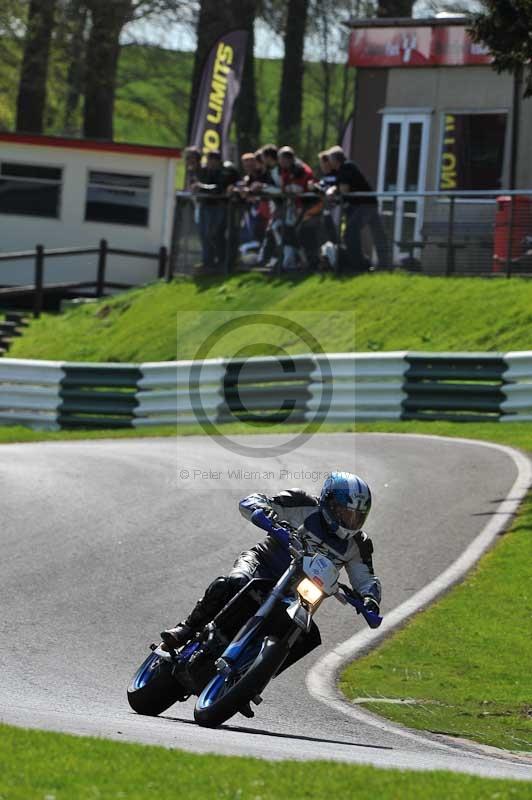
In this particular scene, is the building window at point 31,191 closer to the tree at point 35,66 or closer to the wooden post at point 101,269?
the wooden post at point 101,269

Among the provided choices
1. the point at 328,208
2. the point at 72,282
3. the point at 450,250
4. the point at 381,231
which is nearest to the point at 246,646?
the point at 450,250

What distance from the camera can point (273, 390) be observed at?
20.2 m

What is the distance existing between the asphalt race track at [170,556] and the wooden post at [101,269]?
1323 cm

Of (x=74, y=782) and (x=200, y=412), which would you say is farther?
(x=200, y=412)

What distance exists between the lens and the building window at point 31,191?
114ft

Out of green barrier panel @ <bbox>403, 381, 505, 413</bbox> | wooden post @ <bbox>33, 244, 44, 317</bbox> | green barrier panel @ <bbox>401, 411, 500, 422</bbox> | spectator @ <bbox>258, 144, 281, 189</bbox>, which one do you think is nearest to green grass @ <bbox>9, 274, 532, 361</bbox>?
green barrier panel @ <bbox>403, 381, 505, 413</bbox>

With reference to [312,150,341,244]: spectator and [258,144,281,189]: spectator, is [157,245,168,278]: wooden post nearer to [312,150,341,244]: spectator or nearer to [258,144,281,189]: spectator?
[258,144,281,189]: spectator

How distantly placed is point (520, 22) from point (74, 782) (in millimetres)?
12142

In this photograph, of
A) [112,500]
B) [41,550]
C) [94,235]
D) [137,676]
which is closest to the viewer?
[137,676]

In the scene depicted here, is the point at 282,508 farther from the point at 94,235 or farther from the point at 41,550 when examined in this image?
the point at 94,235

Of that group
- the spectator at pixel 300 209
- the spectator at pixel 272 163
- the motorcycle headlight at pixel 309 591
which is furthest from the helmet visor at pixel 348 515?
the spectator at pixel 272 163

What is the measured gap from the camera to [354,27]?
30.2 m

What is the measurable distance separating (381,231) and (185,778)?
17.6 meters

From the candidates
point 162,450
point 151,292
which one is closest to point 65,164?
point 151,292
